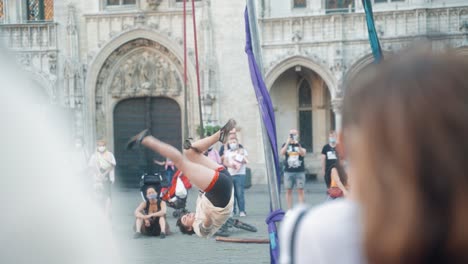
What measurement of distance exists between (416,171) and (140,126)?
961 inches

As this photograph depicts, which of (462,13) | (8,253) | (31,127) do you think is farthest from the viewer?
(462,13)

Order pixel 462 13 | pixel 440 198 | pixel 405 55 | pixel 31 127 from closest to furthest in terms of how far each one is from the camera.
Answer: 1. pixel 440 198
2. pixel 405 55
3. pixel 31 127
4. pixel 462 13

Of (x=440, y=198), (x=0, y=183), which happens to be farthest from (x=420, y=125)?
(x=0, y=183)

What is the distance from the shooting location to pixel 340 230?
1.61m

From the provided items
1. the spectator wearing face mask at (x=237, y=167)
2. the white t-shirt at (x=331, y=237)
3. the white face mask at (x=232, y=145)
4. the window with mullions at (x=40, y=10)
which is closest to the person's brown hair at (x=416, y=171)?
the white t-shirt at (x=331, y=237)

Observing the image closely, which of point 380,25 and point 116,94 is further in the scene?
point 116,94

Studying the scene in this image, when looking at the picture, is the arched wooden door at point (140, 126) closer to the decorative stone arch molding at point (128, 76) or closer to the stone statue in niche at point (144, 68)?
the decorative stone arch molding at point (128, 76)

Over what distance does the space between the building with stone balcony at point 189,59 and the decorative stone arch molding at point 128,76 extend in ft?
0.11

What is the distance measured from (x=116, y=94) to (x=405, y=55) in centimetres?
2415

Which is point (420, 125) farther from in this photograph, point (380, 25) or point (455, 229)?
point (380, 25)

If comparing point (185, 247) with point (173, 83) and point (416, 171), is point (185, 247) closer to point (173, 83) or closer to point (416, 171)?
point (416, 171)

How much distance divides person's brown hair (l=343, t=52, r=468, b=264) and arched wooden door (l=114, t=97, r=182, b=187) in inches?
927

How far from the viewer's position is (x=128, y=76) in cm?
2536

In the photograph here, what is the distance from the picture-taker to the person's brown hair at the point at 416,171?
1430 mm
